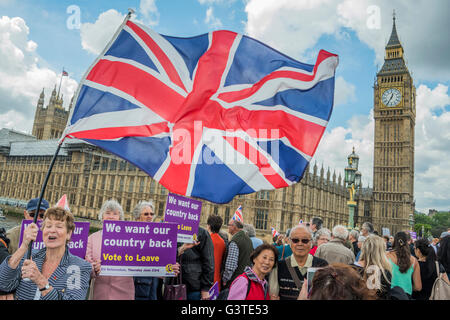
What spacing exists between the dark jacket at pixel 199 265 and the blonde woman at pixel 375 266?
1784mm

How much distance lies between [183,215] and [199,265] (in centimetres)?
72

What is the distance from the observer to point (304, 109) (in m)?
4.11

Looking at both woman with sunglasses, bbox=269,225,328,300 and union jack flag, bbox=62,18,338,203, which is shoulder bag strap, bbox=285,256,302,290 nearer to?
woman with sunglasses, bbox=269,225,328,300

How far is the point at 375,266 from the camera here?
10.7 feet

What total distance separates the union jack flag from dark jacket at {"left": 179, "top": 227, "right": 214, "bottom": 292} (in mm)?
959

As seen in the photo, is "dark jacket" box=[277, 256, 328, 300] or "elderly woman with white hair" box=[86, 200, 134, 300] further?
"elderly woman with white hair" box=[86, 200, 134, 300]

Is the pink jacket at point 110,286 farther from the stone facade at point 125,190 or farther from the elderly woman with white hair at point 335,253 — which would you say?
the stone facade at point 125,190

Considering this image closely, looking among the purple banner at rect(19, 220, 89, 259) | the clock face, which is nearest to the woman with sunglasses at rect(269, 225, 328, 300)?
the purple banner at rect(19, 220, 89, 259)

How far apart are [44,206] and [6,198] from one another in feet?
218

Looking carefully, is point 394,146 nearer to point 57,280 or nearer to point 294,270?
point 294,270

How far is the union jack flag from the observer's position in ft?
11.8

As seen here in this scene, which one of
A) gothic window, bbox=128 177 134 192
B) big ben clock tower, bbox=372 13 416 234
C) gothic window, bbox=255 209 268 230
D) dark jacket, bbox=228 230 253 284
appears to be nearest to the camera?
dark jacket, bbox=228 230 253 284

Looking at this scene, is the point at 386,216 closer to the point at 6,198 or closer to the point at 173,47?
the point at 173,47
